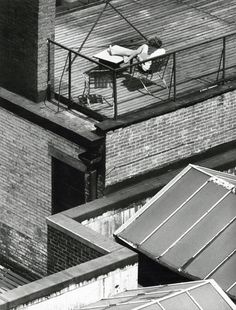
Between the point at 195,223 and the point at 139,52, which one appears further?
the point at 139,52

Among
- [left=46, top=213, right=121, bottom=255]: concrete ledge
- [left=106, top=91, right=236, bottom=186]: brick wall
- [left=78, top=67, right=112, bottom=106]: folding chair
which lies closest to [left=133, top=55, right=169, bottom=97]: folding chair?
[left=78, top=67, right=112, bottom=106]: folding chair

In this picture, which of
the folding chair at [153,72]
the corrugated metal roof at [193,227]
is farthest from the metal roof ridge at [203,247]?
the folding chair at [153,72]

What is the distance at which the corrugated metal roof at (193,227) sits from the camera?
28.0 meters

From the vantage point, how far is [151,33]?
112 feet

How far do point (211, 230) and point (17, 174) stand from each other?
5.10 meters

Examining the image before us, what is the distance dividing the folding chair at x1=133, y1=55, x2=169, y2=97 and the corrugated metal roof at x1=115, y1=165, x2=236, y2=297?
103 inches

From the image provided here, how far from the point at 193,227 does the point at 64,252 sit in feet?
7.91

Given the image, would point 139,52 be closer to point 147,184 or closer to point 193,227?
point 147,184

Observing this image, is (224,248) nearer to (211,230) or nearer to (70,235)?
(211,230)

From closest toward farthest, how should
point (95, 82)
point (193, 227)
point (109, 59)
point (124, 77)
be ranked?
point (193, 227) < point (109, 59) < point (95, 82) < point (124, 77)

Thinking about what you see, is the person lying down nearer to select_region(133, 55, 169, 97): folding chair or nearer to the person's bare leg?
the person's bare leg

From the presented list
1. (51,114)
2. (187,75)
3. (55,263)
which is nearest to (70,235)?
(55,263)

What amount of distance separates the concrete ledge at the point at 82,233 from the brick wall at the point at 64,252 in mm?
98

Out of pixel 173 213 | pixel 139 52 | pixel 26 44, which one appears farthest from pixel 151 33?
pixel 173 213
